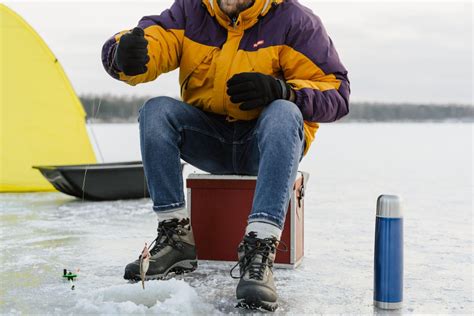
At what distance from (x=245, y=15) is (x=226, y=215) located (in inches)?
29.5

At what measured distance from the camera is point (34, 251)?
2.87 metres

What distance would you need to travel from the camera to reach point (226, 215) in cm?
260

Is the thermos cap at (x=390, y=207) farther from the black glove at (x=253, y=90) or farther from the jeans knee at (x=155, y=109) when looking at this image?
the jeans knee at (x=155, y=109)

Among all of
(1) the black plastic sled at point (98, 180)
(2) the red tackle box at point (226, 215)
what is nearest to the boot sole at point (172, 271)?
(2) the red tackle box at point (226, 215)

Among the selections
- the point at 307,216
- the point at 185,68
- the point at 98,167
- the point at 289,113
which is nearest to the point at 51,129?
the point at 98,167

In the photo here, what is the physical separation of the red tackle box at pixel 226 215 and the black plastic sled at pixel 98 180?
182 cm

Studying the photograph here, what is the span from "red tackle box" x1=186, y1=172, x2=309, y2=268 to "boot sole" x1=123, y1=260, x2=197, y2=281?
0.18 m

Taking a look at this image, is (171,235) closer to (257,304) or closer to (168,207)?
(168,207)

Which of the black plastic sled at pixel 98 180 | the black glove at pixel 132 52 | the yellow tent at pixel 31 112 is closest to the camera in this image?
the black glove at pixel 132 52

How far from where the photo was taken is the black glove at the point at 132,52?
7.38 feet

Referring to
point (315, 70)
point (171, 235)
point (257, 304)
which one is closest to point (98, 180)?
point (171, 235)

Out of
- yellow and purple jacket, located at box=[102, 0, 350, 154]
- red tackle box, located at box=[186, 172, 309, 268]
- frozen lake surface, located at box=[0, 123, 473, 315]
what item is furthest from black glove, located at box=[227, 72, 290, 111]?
frozen lake surface, located at box=[0, 123, 473, 315]

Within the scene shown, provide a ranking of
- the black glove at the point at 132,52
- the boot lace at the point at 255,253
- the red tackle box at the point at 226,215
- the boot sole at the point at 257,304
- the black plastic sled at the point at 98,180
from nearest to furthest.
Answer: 1. the boot sole at the point at 257,304
2. the boot lace at the point at 255,253
3. the black glove at the point at 132,52
4. the red tackle box at the point at 226,215
5. the black plastic sled at the point at 98,180

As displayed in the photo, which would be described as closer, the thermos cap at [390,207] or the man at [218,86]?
the thermos cap at [390,207]
